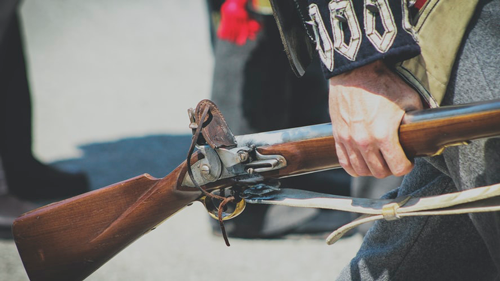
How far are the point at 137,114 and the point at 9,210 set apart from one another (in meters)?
2.04

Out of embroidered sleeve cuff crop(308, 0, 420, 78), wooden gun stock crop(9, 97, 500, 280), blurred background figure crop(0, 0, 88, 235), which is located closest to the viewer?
embroidered sleeve cuff crop(308, 0, 420, 78)

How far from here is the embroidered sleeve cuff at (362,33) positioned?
1.12 metres

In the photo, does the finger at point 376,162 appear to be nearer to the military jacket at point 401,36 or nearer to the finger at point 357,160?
the finger at point 357,160

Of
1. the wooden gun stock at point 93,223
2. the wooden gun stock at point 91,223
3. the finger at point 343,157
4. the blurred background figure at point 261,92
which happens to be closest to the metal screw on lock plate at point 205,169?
the wooden gun stock at point 93,223

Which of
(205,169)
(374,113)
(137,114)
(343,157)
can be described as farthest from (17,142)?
(374,113)

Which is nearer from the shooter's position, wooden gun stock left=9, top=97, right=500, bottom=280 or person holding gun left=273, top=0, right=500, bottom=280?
person holding gun left=273, top=0, right=500, bottom=280

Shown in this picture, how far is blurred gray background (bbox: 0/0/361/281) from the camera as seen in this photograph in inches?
112

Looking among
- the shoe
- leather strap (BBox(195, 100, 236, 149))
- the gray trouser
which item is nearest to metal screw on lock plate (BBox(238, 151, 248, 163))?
leather strap (BBox(195, 100, 236, 149))

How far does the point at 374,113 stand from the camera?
3.77 ft

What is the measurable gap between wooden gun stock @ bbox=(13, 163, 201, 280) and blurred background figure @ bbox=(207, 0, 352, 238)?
1.27 m

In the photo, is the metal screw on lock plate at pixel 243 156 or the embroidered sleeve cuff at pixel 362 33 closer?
the embroidered sleeve cuff at pixel 362 33

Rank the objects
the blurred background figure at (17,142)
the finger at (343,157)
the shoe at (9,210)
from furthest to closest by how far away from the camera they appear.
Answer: the blurred background figure at (17,142) < the shoe at (9,210) < the finger at (343,157)

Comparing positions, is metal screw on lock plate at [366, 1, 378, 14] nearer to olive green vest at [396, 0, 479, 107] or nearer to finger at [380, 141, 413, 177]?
olive green vest at [396, 0, 479, 107]

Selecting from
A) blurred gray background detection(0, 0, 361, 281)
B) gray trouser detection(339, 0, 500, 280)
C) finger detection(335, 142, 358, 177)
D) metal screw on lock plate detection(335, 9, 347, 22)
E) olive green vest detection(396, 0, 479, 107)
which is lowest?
blurred gray background detection(0, 0, 361, 281)
